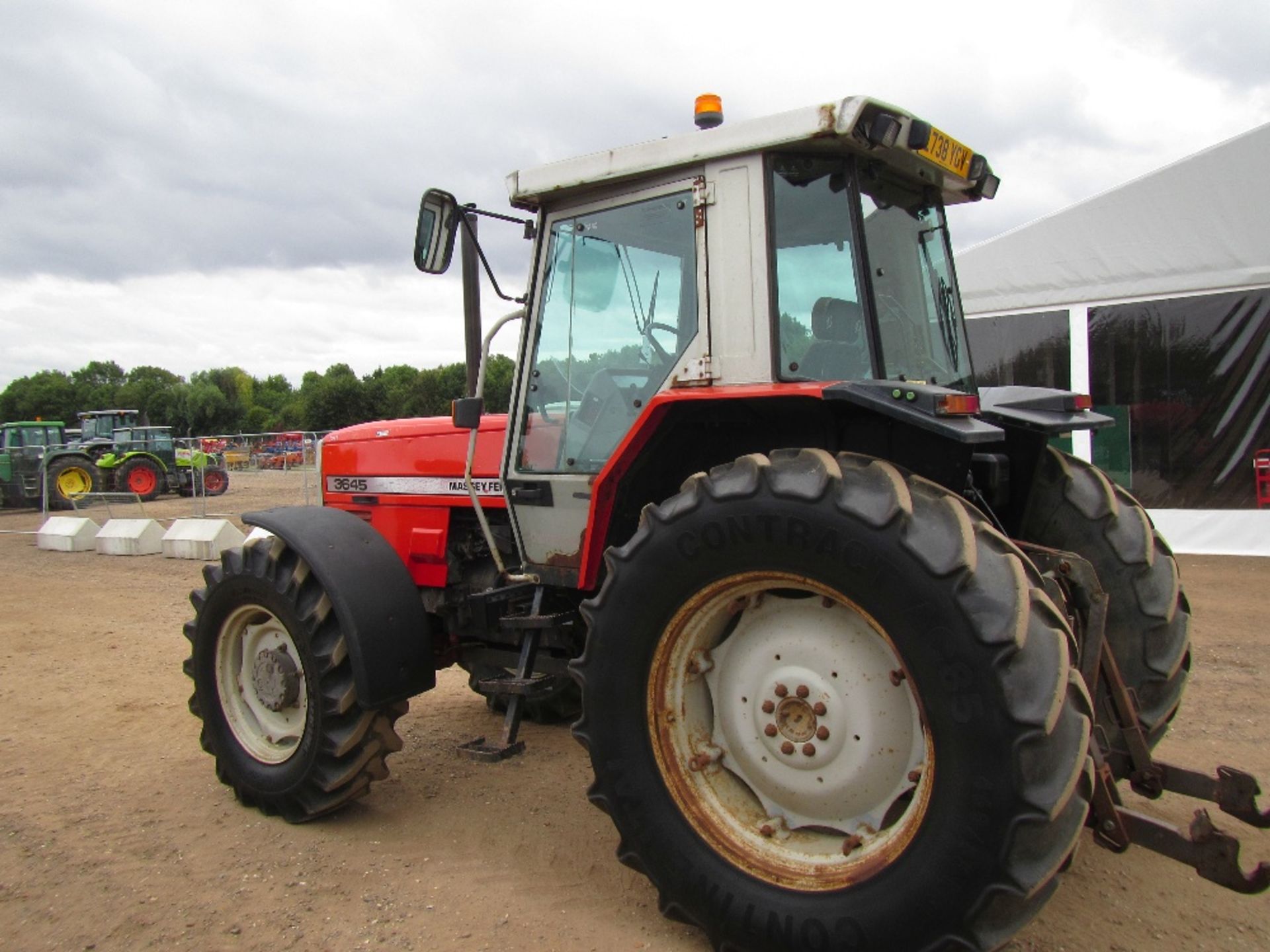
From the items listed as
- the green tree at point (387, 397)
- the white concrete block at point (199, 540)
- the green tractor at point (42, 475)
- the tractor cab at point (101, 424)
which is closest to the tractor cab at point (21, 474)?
the green tractor at point (42, 475)

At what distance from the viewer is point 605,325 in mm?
3449

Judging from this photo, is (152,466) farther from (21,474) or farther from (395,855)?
(395,855)

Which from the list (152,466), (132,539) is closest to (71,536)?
(132,539)

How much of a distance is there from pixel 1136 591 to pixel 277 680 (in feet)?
10.8

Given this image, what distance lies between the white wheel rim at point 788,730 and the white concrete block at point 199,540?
1020 cm

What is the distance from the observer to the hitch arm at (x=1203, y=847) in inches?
90.9

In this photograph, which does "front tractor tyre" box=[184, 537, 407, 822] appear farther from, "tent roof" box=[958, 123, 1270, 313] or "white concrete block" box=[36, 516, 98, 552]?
"white concrete block" box=[36, 516, 98, 552]

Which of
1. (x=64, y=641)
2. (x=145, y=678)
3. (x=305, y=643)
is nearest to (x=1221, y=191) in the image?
(x=305, y=643)

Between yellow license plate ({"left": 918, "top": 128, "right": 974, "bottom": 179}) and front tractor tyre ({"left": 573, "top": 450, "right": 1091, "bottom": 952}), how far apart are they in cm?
116

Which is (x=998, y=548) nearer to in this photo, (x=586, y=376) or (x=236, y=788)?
(x=586, y=376)

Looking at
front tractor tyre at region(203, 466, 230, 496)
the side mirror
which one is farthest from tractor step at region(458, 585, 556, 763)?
front tractor tyre at region(203, 466, 230, 496)

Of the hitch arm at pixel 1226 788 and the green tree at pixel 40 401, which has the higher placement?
the green tree at pixel 40 401

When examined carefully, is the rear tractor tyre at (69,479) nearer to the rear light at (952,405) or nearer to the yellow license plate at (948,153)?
the yellow license plate at (948,153)

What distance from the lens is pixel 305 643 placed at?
355 cm
